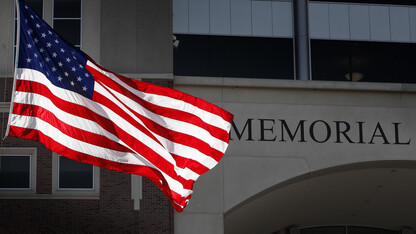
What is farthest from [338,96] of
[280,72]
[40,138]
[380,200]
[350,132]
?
[40,138]

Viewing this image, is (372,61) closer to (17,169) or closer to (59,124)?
(17,169)

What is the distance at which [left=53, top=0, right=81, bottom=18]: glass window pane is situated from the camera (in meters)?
21.9

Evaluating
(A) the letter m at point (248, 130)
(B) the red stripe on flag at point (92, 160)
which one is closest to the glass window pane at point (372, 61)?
(A) the letter m at point (248, 130)

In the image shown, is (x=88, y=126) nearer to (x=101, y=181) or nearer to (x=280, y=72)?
(x=101, y=181)

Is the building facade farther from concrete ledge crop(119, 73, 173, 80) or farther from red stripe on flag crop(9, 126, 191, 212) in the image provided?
red stripe on flag crop(9, 126, 191, 212)

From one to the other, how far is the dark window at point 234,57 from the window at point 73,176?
484cm

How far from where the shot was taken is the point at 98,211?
20484 mm

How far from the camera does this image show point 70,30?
21.8m

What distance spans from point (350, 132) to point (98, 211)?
7.03 m

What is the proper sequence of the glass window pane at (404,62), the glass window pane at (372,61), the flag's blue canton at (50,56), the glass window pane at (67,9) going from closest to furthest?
the flag's blue canton at (50,56) → the glass window pane at (67,9) → the glass window pane at (372,61) → the glass window pane at (404,62)

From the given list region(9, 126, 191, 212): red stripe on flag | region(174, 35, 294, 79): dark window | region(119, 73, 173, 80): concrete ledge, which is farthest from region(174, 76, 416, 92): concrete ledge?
region(9, 126, 191, 212): red stripe on flag

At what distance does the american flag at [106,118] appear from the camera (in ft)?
46.1

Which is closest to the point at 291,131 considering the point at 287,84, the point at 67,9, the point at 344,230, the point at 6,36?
the point at 287,84

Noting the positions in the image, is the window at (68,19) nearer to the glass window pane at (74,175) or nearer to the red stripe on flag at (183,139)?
the glass window pane at (74,175)
